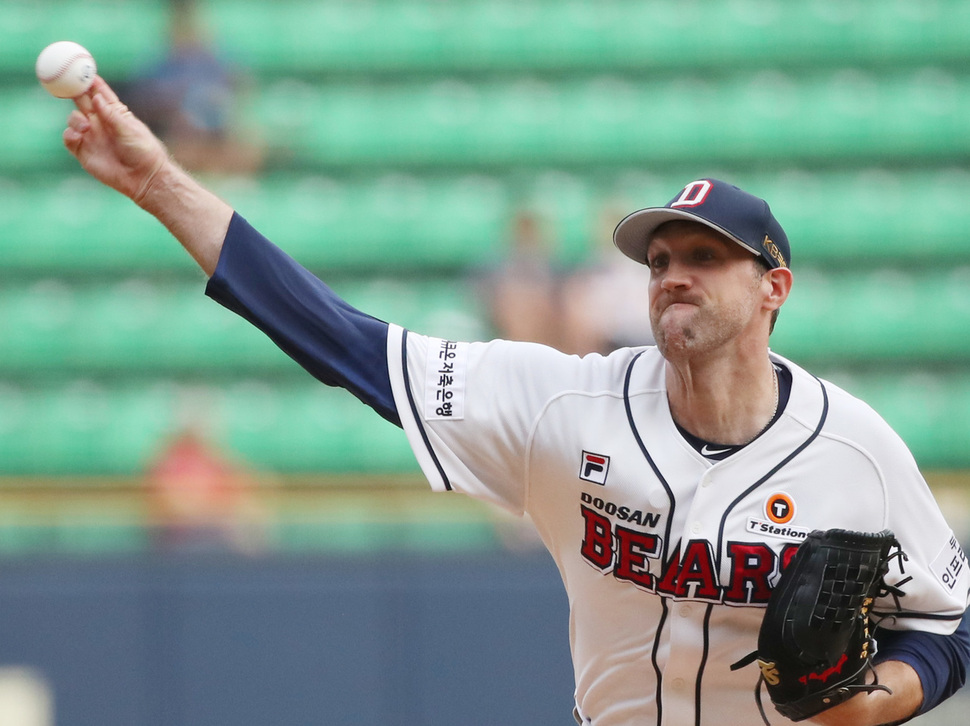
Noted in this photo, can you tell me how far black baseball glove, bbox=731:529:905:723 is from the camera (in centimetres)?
256

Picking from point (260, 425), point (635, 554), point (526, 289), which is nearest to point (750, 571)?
point (635, 554)

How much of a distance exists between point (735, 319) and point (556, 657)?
260cm

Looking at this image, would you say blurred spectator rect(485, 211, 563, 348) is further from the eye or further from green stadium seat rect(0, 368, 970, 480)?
the eye

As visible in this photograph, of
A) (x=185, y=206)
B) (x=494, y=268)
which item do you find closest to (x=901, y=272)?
(x=494, y=268)

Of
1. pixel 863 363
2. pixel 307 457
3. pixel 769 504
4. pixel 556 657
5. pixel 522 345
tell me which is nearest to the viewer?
pixel 769 504

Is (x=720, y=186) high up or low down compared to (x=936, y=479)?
up

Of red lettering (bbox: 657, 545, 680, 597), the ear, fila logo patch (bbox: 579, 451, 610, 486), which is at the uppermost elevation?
the ear

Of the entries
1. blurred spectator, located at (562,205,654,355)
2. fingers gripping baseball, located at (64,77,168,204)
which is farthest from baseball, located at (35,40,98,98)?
blurred spectator, located at (562,205,654,355)

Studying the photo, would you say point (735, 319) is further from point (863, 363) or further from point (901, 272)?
point (901, 272)

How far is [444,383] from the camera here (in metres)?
2.92

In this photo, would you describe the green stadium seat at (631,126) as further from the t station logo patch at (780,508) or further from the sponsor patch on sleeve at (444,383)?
the t station logo patch at (780,508)

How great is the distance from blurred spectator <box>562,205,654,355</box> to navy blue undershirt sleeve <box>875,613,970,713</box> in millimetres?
2599

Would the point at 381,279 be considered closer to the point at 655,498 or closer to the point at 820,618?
the point at 655,498

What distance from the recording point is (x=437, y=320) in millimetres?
6492
